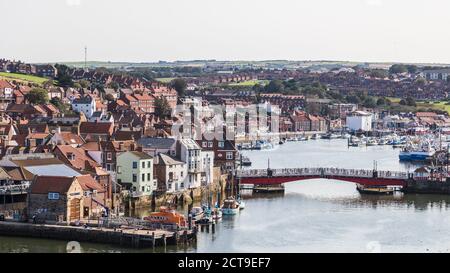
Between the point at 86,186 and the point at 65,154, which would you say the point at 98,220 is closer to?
the point at 86,186

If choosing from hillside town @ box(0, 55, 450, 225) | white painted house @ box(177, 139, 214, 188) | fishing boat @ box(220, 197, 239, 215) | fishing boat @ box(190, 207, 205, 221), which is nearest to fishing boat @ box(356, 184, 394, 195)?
hillside town @ box(0, 55, 450, 225)

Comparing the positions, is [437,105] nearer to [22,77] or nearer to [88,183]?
[22,77]

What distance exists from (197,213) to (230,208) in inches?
51.1

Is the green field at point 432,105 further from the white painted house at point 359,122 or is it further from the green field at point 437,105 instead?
the white painted house at point 359,122

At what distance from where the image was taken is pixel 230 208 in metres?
21.9

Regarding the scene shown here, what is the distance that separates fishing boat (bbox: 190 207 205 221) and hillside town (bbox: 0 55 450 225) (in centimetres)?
176

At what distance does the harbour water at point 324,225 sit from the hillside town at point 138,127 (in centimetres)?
186

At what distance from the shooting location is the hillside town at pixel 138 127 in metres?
21.1

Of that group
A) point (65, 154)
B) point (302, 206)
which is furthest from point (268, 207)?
point (65, 154)

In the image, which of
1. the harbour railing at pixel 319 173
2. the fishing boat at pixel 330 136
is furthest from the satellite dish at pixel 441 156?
the fishing boat at pixel 330 136

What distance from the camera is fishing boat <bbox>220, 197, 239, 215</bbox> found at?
21.8 meters

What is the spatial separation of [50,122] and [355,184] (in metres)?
12.2

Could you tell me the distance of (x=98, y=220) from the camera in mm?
18453

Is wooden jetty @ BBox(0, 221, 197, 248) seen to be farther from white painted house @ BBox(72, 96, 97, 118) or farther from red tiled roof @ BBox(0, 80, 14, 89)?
red tiled roof @ BBox(0, 80, 14, 89)
